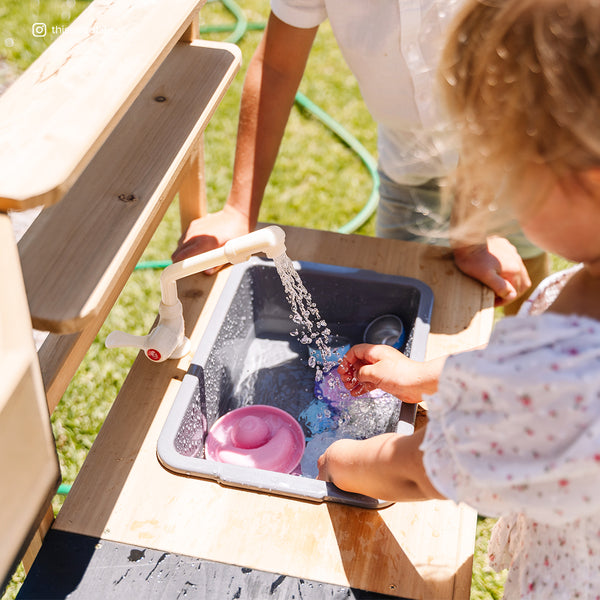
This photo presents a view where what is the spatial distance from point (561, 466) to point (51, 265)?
22.3 inches

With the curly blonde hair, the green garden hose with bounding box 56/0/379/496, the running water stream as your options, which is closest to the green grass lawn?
the green garden hose with bounding box 56/0/379/496

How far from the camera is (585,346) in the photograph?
61cm

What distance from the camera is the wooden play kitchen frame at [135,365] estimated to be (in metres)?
0.68

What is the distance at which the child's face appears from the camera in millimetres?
626

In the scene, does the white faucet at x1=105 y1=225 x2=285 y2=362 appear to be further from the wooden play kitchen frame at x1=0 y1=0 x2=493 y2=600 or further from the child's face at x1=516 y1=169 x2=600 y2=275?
the child's face at x1=516 y1=169 x2=600 y2=275

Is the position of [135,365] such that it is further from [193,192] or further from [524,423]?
[524,423]

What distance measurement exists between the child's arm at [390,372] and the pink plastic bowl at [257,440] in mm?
133

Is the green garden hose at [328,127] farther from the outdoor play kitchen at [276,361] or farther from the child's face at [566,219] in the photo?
the child's face at [566,219]

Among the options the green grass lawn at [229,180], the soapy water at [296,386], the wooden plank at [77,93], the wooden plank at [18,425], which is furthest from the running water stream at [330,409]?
the green grass lawn at [229,180]

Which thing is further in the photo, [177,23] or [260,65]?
[260,65]

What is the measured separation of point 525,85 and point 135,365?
77 centimetres

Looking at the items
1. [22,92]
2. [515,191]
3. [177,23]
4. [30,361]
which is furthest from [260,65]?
[30,361]

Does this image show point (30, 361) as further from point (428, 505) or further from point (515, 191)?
point (428, 505)

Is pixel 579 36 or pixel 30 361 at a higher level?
pixel 579 36
